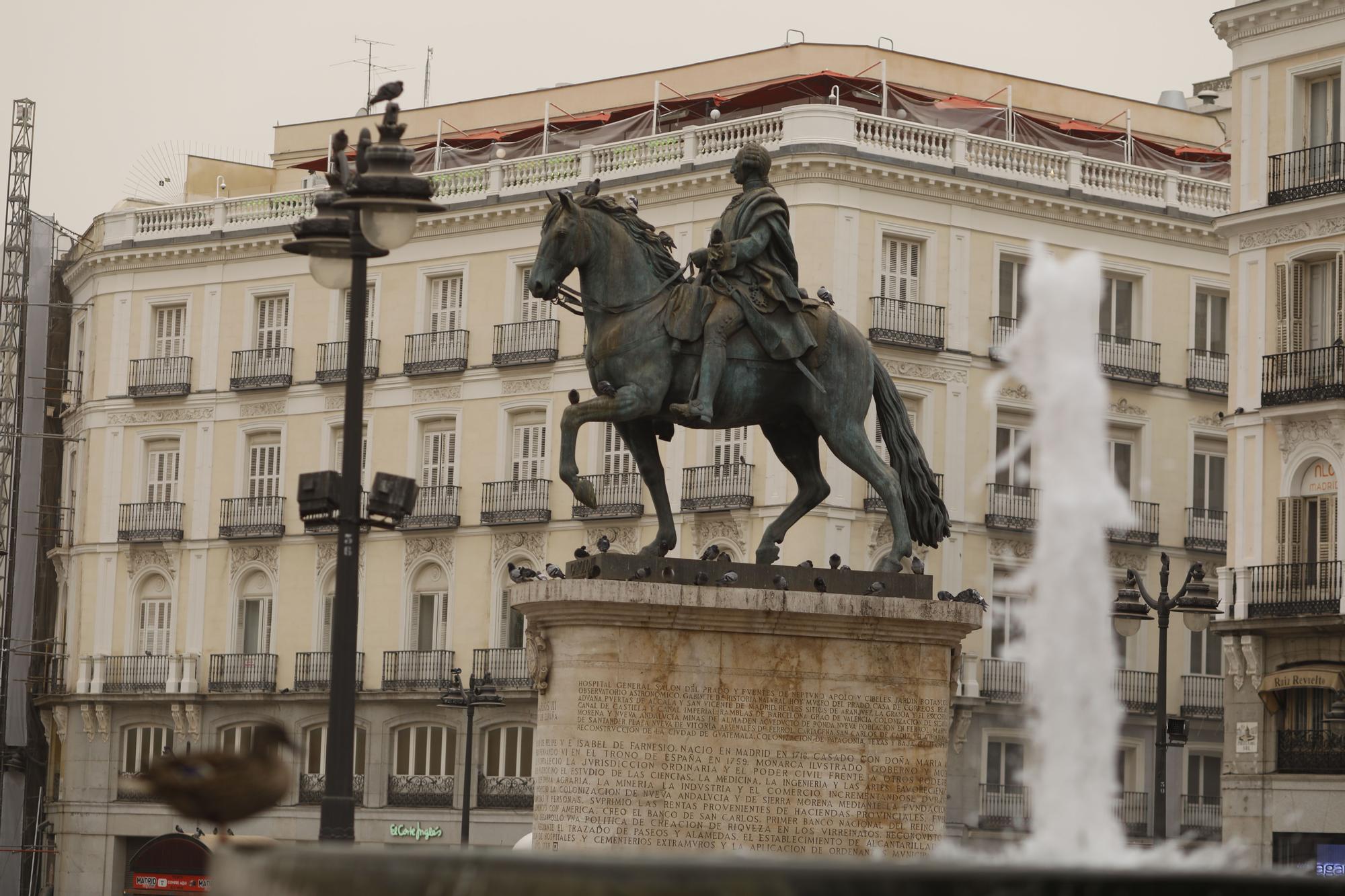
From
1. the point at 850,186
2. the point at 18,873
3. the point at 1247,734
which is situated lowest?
the point at 18,873

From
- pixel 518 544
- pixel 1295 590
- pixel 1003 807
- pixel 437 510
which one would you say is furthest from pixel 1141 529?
pixel 437 510

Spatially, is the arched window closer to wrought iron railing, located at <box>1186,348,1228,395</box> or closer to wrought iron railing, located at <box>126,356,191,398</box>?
wrought iron railing, located at <box>126,356,191,398</box>

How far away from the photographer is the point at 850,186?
54281mm

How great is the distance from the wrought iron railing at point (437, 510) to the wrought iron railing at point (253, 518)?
3565 mm

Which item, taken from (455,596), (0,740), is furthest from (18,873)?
(455,596)

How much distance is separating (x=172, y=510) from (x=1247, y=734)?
2770 centimetres

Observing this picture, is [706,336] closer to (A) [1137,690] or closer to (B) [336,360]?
(A) [1137,690]

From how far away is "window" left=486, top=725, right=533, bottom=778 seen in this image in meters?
56.8

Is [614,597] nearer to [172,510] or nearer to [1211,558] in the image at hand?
[1211,558]

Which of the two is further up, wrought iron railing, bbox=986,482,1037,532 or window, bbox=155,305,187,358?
window, bbox=155,305,187,358

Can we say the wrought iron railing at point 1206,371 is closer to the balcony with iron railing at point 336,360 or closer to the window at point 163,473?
the balcony with iron railing at point 336,360

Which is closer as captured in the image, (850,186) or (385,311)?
(850,186)

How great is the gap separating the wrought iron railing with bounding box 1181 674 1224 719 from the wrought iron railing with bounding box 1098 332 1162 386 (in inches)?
247

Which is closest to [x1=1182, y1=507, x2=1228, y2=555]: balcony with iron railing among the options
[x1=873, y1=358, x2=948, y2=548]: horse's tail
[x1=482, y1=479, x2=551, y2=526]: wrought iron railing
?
[x1=482, y1=479, x2=551, y2=526]: wrought iron railing
